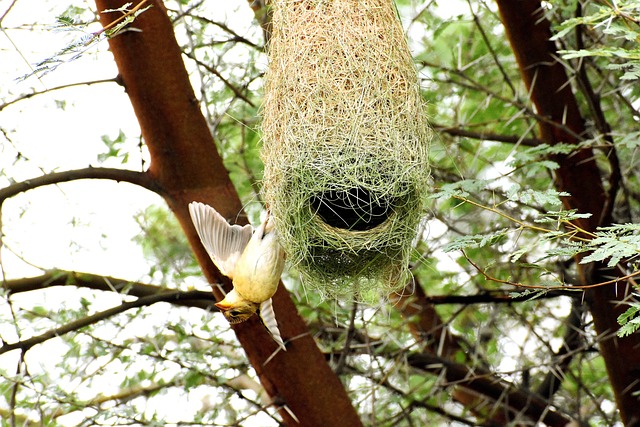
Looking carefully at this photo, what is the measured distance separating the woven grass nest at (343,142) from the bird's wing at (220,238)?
122 mm

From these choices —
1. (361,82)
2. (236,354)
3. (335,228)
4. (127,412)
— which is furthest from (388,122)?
(236,354)

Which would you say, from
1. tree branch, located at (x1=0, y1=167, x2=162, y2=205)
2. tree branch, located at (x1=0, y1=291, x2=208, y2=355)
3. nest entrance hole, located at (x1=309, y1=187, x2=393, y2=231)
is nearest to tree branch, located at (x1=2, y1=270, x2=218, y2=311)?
tree branch, located at (x1=0, y1=291, x2=208, y2=355)

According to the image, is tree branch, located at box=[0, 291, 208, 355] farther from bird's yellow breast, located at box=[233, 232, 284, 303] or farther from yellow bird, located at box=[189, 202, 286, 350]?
bird's yellow breast, located at box=[233, 232, 284, 303]

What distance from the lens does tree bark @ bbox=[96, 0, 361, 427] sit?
280 centimetres

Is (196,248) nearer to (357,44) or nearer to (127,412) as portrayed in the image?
(127,412)

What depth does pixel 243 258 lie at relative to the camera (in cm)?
215

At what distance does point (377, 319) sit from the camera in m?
3.93

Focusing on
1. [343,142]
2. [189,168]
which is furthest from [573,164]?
[343,142]

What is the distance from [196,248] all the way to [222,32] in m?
1.13

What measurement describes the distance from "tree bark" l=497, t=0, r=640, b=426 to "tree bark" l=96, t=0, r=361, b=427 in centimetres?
106

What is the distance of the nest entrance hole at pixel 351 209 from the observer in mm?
2086

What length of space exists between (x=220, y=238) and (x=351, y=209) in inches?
12.3

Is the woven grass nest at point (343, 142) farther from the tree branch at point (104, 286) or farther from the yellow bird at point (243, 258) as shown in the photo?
the tree branch at point (104, 286)

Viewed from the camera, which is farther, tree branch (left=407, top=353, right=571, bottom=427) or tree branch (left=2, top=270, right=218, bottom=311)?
tree branch (left=407, top=353, right=571, bottom=427)
